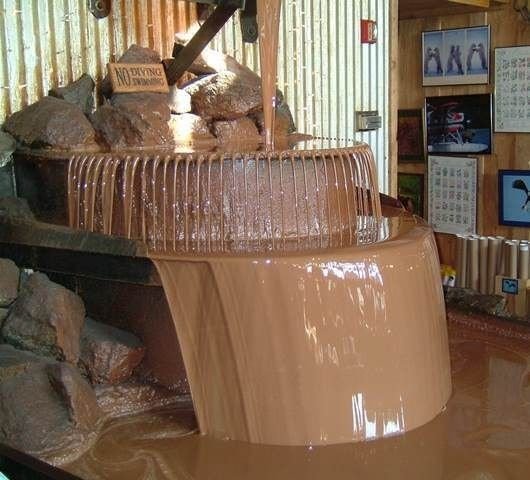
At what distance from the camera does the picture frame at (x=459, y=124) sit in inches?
243

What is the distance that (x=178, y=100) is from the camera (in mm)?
3582

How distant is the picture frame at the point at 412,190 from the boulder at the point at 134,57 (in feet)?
11.7

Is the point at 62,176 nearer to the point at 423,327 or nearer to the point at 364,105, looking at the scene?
the point at 423,327

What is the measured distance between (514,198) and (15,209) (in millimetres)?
4293

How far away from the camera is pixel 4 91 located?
10.4 ft

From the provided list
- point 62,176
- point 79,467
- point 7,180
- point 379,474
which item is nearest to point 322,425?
point 379,474

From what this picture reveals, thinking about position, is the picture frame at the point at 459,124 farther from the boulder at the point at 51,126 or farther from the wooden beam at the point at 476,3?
the boulder at the point at 51,126

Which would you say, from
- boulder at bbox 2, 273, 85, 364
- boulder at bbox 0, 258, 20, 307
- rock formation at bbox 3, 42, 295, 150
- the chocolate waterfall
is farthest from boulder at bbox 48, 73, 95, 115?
boulder at bbox 2, 273, 85, 364

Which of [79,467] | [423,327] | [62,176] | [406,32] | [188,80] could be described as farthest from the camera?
[406,32]

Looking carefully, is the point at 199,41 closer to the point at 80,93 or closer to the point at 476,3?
the point at 80,93

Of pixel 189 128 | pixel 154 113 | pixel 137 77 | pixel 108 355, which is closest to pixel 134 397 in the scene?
pixel 108 355

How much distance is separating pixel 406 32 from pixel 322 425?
4790 mm

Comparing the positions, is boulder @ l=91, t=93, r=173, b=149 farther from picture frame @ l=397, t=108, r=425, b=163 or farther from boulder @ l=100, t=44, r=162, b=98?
picture frame @ l=397, t=108, r=425, b=163

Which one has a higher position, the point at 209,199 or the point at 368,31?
the point at 368,31
